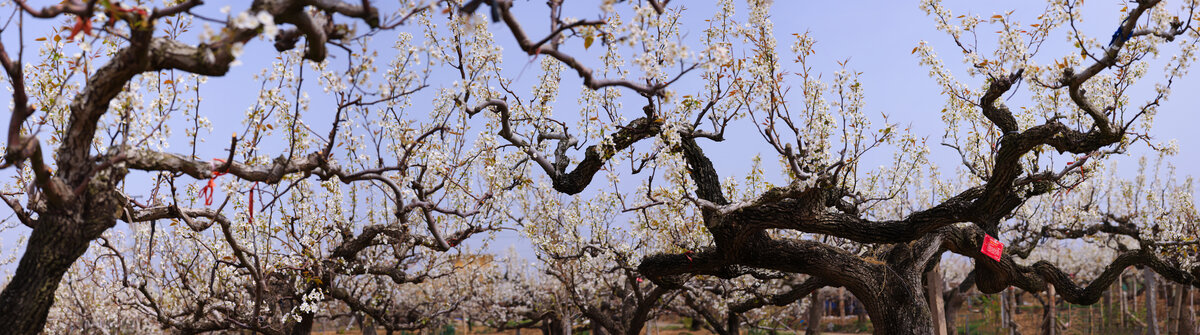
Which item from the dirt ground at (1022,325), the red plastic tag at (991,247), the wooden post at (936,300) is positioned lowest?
the wooden post at (936,300)

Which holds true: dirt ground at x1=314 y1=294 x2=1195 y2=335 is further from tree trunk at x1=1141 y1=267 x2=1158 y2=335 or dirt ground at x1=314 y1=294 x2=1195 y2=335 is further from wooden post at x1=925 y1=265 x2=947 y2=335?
wooden post at x1=925 y1=265 x2=947 y2=335

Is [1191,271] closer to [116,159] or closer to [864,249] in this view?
[864,249]

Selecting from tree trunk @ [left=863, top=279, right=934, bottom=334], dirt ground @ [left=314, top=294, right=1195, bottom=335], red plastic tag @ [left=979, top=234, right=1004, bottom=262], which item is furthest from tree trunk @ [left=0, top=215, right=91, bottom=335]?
dirt ground @ [left=314, top=294, right=1195, bottom=335]

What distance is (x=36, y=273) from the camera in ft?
11.6

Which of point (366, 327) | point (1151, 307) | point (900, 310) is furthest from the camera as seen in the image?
point (1151, 307)

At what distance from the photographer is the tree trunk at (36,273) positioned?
354cm

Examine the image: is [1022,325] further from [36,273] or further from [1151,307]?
[36,273]

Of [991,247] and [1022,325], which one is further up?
[1022,325]

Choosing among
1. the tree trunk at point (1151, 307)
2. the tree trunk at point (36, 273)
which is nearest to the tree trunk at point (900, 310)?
the tree trunk at point (36, 273)

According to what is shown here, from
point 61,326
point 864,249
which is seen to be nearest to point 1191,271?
point 864,249

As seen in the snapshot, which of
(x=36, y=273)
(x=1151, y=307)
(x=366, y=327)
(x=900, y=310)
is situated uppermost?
(x=1151, y=307)

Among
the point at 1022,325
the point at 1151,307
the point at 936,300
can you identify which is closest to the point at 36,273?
the point at 936,300

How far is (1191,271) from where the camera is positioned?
385 inches

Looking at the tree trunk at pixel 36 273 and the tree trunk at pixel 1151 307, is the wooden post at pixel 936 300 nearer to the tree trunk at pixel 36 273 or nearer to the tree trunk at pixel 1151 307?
the tree trunk at pixel 1151 307
